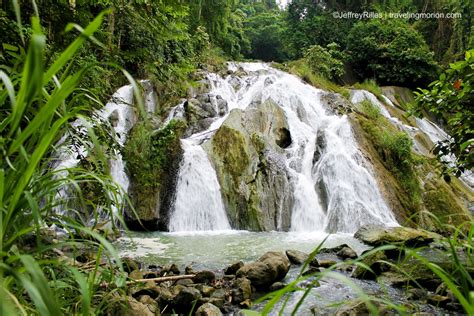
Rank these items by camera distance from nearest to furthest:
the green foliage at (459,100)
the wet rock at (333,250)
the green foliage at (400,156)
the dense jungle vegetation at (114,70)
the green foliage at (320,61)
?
the dense jungle vegetation at (114,70) < the green foliage at (459,100) < the wet rock at (333,250) < the green foliage at (400,156) < the green foliage at (320,61)

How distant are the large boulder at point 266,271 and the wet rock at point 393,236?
7.13 ft

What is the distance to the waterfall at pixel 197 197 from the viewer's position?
7574mm

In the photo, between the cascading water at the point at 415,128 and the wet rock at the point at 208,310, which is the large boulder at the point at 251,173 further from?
the cascading water at the point at 415,128

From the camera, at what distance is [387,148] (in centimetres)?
970

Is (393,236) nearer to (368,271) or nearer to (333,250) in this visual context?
(333,250)

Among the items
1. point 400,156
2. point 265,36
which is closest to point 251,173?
point 400,156

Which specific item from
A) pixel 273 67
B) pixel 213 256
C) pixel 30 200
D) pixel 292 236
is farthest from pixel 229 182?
pixel 273 67

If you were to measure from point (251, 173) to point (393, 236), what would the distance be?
3.63 m

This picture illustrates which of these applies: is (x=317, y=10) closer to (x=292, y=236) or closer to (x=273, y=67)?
(x=273, y=67)

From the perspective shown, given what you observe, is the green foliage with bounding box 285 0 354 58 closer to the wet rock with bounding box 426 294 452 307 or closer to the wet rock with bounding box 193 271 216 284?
the wet rock with bounding box 193 271 216 284

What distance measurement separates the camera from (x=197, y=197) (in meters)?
7.93

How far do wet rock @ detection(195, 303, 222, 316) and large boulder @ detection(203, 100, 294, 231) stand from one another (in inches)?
182

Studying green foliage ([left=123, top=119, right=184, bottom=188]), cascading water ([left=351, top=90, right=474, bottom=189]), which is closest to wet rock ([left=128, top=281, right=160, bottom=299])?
green foliage ([left=123, top=119, right=184, bottom=188])

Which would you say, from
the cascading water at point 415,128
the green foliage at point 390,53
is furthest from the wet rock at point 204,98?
the green foliage at point 390,53
